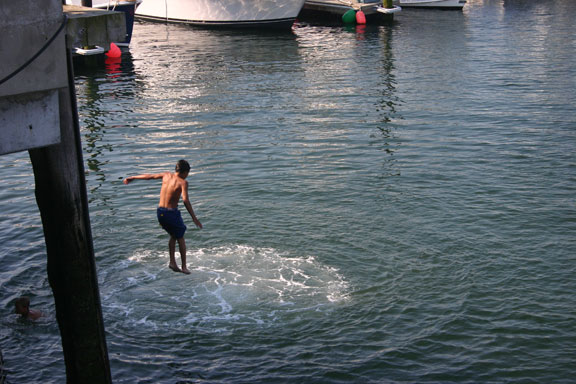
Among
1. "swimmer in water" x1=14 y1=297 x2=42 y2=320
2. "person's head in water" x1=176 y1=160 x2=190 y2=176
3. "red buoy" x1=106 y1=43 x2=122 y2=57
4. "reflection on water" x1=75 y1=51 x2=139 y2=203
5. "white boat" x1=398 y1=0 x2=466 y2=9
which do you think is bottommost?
"swimmer in water" x1=14 y1=297 x2=42 y2=320

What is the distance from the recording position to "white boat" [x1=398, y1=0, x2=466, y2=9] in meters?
52.4

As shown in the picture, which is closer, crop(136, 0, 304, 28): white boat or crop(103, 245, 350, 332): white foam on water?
crop(103, 245, 350, 332): white foam on water

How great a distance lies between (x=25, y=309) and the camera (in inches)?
414

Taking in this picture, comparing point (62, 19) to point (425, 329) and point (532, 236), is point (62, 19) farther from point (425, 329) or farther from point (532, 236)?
point (532, 236)

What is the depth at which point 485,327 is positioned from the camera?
34.1ft

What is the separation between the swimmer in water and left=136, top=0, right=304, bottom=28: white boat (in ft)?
111

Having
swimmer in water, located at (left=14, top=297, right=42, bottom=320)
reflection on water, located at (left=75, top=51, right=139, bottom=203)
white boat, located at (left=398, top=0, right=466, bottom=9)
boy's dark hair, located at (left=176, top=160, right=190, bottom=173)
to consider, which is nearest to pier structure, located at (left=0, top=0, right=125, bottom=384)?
boy's dark hair, located at (left=176, top=160, right=190, bottom=173)

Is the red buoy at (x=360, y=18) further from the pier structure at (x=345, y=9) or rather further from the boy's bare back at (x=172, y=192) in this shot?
the boy's bare back at (x=172, y=192)

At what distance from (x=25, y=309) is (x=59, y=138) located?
4.69m

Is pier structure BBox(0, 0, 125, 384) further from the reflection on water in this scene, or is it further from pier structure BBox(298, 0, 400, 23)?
pier structure BBox(298, 0, 400, 23)

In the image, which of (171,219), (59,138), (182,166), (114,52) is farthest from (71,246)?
(114,52)

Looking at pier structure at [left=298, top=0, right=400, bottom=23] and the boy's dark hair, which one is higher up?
pier structure at [left=298, top=0, right=400, bottom=23]

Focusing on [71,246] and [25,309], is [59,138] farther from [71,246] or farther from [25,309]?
[25,309]

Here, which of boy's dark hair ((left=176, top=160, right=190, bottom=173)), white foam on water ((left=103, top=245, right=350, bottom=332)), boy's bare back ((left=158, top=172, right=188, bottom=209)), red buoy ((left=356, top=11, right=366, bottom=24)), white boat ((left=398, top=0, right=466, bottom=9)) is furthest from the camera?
white boat ((left=398, top=0, right=466, bottom=9))
